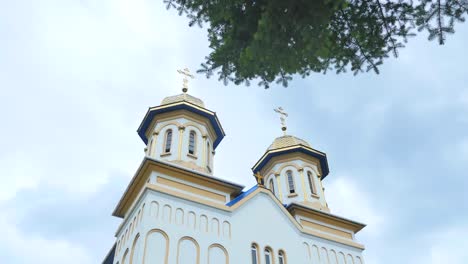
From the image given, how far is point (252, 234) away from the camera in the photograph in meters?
13.1

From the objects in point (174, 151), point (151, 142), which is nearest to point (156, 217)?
point (174, 151)

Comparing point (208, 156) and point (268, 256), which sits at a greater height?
point (208, 156)

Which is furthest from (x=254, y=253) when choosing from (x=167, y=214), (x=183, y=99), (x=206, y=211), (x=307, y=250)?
(x=183, y=99)

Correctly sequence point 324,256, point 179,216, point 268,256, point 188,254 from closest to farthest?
point 188,254 → point 179,216 → point 268,256 → point 324,256

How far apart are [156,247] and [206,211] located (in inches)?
83.7

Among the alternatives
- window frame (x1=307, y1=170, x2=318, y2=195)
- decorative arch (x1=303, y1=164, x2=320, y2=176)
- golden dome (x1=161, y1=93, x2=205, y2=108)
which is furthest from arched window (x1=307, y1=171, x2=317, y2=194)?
golden dome (x1=161, y1=93, x2=205, y2=108)

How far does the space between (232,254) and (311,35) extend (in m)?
8.37

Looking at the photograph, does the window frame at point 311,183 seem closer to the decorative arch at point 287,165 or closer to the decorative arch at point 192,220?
the decorative arch at point 287,165

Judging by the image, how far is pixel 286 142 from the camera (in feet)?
61.7

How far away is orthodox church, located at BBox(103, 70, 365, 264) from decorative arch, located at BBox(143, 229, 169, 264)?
Result: 3 cm

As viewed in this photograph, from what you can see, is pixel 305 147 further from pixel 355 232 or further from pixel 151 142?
pixel 151 142

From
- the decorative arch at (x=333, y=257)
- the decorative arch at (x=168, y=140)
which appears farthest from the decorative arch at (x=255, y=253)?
the decorative arch at (x=168, y=140)

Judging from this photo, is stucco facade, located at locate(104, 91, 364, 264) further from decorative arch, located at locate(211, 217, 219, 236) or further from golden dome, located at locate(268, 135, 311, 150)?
golden dome, located at locate(268, 135, 311, 150)

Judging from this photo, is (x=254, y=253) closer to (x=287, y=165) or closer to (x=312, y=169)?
(x=287, y=165)
